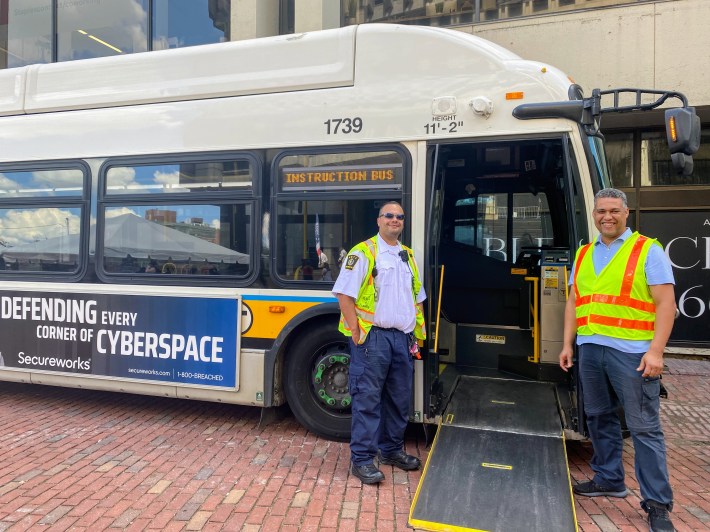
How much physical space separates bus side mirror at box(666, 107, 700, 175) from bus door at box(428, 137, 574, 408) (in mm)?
1532

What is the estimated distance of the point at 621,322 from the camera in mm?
3242

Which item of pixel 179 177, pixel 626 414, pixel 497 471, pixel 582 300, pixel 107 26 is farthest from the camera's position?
pixel 107 26

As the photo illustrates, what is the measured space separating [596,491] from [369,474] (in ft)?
4.85

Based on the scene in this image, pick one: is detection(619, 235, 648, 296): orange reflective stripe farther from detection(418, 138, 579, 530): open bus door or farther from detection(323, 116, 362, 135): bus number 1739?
detection(323, 116, 362, 135): bus number 1739

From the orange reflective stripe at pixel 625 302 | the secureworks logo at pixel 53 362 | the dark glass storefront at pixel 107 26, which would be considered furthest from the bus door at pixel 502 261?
the dark glass storefront at pixel 107 26

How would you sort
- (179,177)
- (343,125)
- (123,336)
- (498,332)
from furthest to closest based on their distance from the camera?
(498,332), (123,336), (179,177), (343,125)

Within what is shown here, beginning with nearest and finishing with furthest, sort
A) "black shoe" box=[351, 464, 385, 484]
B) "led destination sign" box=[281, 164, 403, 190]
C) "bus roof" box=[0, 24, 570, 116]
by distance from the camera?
"black shoe" box=[351, 464, 385, 484]
"bus roof" box=[0, 24, 570, 116]
"led destination sign" box=[281, 164, 403, 190]

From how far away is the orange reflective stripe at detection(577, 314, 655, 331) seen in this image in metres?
3.19

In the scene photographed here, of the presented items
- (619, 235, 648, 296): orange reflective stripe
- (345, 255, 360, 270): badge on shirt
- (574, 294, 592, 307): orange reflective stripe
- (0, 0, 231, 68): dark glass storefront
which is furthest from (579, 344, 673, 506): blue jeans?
(0, 0, 231, 68): dark glass storefront

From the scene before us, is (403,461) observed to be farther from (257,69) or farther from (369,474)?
(257,69)

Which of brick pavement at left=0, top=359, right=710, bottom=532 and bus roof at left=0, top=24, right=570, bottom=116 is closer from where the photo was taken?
brick pavement at left=0, top=359, right=710, bottom=532

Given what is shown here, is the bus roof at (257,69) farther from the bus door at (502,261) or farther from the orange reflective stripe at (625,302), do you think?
the orange reflective stripe at (625,302)

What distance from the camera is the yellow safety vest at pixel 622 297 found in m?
3.19

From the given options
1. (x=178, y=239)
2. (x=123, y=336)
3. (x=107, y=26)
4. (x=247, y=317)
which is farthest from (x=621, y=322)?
(x=107, y=26)
